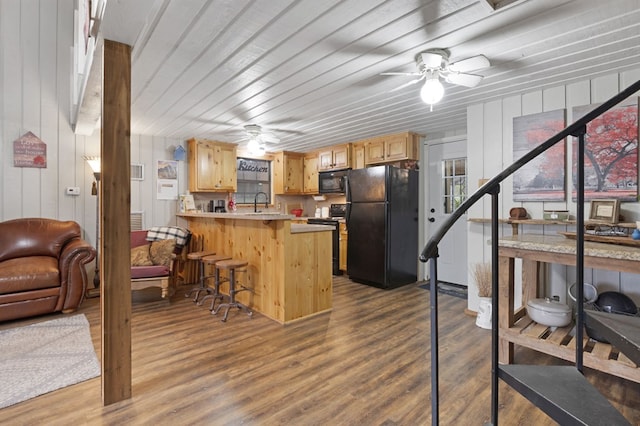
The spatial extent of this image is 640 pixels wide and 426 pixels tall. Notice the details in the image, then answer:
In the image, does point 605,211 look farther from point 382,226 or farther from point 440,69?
point 382,226

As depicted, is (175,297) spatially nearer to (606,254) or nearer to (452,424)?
(452,424)

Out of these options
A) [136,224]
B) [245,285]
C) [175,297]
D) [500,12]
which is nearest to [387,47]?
[500,12]

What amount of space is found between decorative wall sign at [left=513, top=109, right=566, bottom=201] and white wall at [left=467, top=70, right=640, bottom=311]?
49 millimetres

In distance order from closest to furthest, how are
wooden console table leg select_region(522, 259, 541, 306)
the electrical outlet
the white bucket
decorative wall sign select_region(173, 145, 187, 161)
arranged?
wooden console table leg select_region(522, 259, 541, 306) < the white bucket < the electrical outlet < decorative wall sign select_region(173, 145, 187, 161)

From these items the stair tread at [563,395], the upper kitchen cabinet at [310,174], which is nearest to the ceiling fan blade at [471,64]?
the stair tread at [563,395]

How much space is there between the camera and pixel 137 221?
179 inches

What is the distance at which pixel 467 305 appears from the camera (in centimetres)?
365

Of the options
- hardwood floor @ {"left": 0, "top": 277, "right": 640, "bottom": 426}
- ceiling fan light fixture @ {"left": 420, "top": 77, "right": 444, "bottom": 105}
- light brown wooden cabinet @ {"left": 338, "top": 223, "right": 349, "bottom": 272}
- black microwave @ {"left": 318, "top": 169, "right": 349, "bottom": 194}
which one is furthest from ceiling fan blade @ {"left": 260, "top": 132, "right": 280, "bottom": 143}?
ceiling fan light fixture @ {"left": 420, "top": 77, "right": 444, "bottom": 105}

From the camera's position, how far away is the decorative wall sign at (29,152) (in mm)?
3791

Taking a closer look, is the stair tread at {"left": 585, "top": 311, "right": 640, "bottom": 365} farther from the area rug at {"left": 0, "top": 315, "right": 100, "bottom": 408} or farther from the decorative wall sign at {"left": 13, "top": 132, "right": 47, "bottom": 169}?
the decorative wall sign at {"left": 13, "top": 132, "right": 47, "bottom": 169}

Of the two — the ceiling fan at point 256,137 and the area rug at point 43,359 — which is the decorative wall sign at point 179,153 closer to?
the ceiling fan at point 256,137

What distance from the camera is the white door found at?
176 inches

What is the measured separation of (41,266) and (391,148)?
14.6ft

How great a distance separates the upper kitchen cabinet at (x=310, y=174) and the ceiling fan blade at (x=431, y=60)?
3793 millimetres
